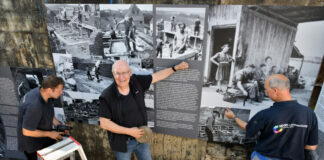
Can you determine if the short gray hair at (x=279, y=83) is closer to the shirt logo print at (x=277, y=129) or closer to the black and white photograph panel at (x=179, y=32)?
the shirt logo print at (x=277, y=129)

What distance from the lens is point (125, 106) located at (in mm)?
1895

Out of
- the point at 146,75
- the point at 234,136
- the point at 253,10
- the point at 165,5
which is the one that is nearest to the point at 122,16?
the point at 165,5

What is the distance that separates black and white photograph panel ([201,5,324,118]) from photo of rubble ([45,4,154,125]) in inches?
29.9

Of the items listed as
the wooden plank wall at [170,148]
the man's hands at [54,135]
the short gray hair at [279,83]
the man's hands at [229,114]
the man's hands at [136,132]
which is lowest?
the wooden plank wall at [170,148]

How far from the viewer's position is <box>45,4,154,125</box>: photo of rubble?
6.89 ft

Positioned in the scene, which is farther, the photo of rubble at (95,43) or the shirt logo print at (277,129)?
the photo of rubble at (95,43)

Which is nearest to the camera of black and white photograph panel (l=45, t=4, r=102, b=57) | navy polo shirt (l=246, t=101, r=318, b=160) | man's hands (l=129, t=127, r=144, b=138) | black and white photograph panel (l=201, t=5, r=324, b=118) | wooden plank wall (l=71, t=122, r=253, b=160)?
navy polo shirt (l=246, t=101, r=318, b=160)

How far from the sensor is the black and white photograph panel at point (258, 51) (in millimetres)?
1755

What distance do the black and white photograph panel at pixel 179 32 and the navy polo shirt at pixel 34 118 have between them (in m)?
1.37

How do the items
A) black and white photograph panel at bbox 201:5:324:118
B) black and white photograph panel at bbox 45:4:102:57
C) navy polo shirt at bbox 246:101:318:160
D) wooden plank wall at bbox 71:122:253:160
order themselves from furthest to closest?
wooden plank wall at bbox 71:122:253:160 < black and white photograph panel at bbox 45:4:102:57 < black and white photograph panel at bbox 201:5:324:118 < navy polo shirt at bbox 246:101:318:160

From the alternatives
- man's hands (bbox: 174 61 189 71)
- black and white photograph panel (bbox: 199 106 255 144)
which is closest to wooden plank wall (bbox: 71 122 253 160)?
black and white photograph panel (bbox: 199 106 255 144)

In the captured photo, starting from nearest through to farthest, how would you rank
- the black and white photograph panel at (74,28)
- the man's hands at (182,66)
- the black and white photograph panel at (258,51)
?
1. the black and white photograph panel at (258,51)
2. the man's hands at (182,66)
3. the black and white photograph panel at (74,28)

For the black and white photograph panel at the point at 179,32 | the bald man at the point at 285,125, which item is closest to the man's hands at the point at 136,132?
the black and white photograph panel at the point at 179,32

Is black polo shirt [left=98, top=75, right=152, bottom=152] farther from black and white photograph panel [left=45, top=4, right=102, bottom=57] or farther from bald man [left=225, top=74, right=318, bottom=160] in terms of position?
bald man [left=225, top=74, right=318, bottom=160]
